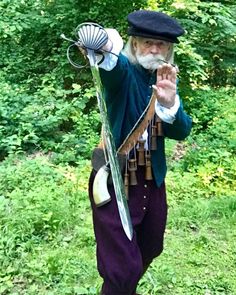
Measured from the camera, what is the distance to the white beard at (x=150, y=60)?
6.79 ft

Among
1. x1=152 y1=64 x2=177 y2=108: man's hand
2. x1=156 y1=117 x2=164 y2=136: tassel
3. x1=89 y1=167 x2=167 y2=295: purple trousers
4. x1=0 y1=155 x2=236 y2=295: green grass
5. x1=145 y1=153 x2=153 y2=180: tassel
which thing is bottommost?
x1=0 y1=155 x2=236 y2=295: green grass

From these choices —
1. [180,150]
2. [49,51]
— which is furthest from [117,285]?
[49,51]

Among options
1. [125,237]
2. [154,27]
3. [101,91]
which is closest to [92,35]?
[101,91]

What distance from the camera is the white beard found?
81.5 inches

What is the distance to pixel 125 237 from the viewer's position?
219 centimetres

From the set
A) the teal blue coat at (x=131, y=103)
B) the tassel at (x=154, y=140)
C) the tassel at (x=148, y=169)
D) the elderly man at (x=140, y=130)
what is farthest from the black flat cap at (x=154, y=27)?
the tassel at (x=148, y=169)

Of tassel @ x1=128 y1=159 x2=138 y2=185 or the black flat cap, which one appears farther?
tassel @ x1=128 y1=159 x2=138 y2=185

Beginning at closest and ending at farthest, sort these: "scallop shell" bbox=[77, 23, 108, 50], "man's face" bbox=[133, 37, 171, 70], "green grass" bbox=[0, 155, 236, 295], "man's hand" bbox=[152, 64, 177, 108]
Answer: "scallop shell" bbox=[77, 23, 108, 50], "man's hand" bbox=[152, 64, 177, 108], "man's face" bbox=[133, 37, 171, 70], "green grass" bbox=[0, 155, 236, 295]

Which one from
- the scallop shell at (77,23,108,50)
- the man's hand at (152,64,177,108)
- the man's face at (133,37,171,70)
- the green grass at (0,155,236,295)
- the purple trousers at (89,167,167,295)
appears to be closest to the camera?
the scallop shell at (77,23,108,50)

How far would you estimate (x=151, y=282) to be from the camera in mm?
3084

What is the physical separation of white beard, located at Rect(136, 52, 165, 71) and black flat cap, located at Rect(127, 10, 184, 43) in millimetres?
79

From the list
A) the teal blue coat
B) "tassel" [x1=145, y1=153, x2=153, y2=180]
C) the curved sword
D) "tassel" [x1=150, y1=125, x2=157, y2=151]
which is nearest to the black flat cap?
the teal blue coat

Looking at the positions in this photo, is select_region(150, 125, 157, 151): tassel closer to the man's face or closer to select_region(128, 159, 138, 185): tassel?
select_region(128, 159, 138, 185): tassel

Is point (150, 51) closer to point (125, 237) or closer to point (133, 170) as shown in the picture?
point (133, 170)
